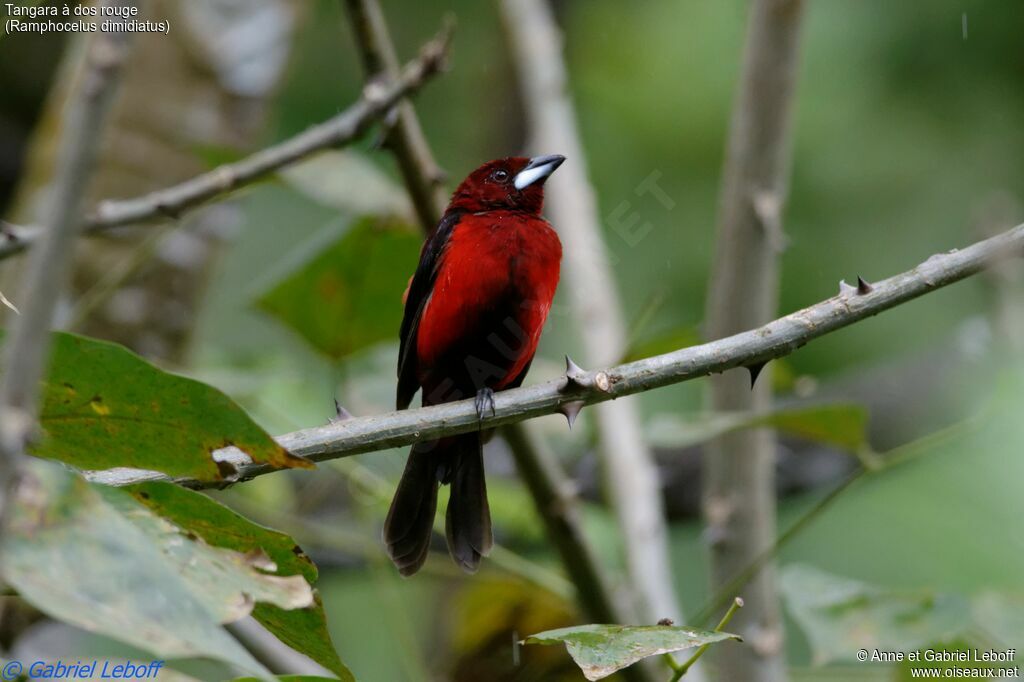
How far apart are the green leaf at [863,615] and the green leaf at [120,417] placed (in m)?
1.52

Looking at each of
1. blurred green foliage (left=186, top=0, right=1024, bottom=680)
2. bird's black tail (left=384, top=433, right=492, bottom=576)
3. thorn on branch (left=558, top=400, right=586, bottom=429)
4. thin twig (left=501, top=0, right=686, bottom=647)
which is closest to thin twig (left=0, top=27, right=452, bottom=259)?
bird's black tail (left=384, top=433, right=492, bottom=576)

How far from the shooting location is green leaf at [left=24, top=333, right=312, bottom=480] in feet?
5.30

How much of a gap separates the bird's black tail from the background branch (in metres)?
0.70

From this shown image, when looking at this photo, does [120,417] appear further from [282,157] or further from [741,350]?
[282,157]

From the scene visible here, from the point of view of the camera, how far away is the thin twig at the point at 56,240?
0.82 metres

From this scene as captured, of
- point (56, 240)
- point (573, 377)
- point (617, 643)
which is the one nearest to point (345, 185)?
point (573, 377)

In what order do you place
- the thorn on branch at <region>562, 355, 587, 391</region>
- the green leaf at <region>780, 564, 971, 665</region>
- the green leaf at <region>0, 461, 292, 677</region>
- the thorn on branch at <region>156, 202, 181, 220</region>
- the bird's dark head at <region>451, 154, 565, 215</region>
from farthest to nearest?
1. the bird's dark head at <region>451, 154, 565, 215</region>
2. the thorn on branch at <region>156, 202, 181, 220</region>
3. the green leaf at <region>780, 564, 971, 665</region>
4. the thorn on branch at <region>562, 355, 587, 391</region>
5. the green leaf at <region>0, 461, 292, 677</region>

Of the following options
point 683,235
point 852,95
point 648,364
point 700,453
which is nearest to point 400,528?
point 648,364

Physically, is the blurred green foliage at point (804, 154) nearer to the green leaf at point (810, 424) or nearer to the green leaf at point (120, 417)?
the green leaf at point (810, 424)

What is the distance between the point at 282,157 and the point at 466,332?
727 millimetres

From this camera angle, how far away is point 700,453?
5.62 metres

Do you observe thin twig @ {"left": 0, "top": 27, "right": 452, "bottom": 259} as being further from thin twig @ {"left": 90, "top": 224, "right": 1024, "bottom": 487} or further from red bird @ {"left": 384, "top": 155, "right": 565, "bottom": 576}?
thin twig @ {"left": 90, "top": 224, "right": 1024, "bottom": 487}

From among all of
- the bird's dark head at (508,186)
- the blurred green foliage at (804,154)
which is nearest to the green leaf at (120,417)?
the bird's dark head at (508,186)

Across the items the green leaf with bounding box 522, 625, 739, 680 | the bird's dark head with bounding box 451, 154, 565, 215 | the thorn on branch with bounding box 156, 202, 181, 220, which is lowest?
the green leaf with bounding box 522, 625, 739, 680
